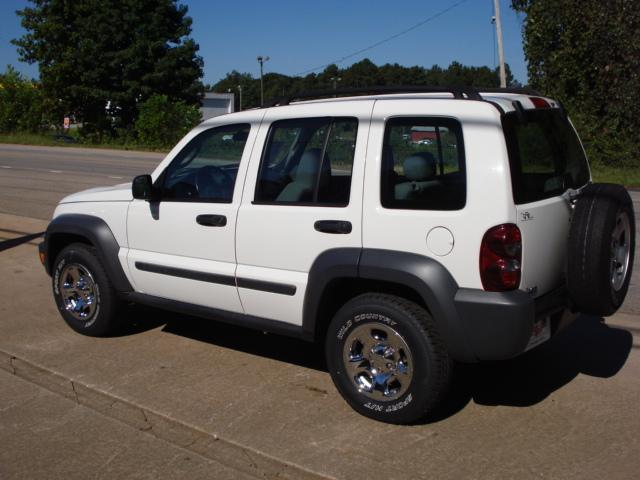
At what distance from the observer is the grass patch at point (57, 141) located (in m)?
38.9

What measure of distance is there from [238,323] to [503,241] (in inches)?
77.1

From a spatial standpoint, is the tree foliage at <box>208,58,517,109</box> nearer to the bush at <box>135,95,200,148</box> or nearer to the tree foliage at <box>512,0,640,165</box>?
the bush at <box>135,95,200,148</box>

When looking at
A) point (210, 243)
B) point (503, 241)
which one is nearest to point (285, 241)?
point (210, 243)

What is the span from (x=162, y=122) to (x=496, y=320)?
114 ft

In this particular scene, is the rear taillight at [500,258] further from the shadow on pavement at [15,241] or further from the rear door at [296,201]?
the shadow on pavement at [15,241]

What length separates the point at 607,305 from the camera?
424 cm

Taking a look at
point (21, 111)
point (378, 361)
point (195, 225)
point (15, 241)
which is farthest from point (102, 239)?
point (21, 111)

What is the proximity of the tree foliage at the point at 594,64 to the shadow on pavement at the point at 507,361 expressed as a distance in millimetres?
18969

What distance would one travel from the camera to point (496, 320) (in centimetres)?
376

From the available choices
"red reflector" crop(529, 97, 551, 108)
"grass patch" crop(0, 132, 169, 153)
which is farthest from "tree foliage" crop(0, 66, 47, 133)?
"red reflector" crop(529, 97, 551, 108)

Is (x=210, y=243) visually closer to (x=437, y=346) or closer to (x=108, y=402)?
(x=108, y=402)

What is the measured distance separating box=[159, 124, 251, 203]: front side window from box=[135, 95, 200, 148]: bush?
31998mm

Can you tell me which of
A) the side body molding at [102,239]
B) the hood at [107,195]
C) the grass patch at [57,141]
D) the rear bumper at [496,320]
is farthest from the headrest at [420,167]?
the grass patch at [57,141]

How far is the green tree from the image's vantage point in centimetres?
4359
